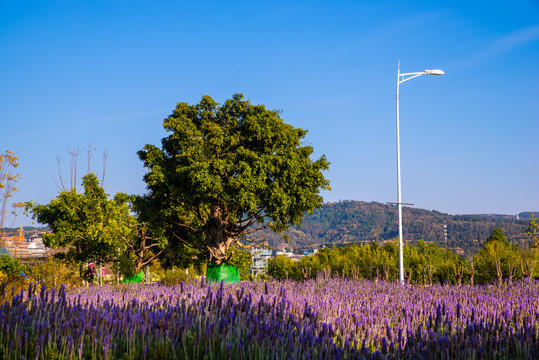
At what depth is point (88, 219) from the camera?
2339cm

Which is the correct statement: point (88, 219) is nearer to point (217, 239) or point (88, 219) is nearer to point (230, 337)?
point (217, 239)

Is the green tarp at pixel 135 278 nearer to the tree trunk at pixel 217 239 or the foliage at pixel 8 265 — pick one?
the foliage at pixel 8 265

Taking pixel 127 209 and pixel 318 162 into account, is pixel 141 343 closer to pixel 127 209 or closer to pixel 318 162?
pixel 318 162

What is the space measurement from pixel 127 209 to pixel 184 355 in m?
22.5

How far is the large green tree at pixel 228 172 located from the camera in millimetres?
18641

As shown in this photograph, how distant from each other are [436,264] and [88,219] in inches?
671

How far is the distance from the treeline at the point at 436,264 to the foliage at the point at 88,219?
31.8ft

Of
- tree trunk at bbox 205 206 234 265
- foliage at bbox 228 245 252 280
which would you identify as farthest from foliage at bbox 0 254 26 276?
foliage at bbox 228 245 252 280

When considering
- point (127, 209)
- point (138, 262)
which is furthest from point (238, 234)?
point (138, 262)

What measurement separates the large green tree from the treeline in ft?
10.8

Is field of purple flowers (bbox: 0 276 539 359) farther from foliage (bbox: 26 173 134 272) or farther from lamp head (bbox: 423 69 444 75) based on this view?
foliage (bbox: 26 173 134 272)

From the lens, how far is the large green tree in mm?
18641

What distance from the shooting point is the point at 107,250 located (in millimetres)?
24281

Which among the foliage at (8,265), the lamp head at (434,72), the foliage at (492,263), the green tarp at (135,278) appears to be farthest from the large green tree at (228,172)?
the foliage at (8,265)
